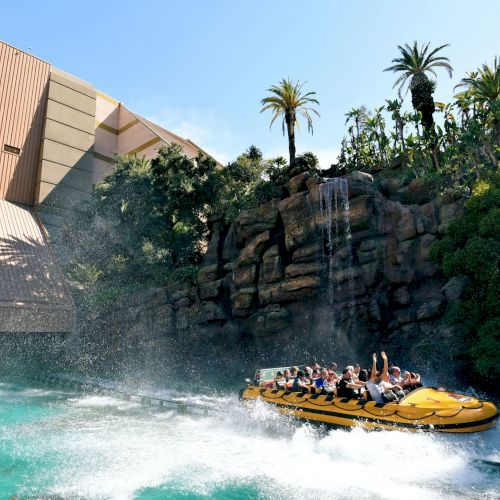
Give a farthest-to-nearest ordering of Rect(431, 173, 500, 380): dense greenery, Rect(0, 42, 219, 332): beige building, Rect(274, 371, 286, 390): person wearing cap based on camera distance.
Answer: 1. Rect(0, 42, 219, 332): beige building
2. Rect(431, 173, 500, 380): dense greenery
3. Rect(274, 371, 286, 390): person wearing cap

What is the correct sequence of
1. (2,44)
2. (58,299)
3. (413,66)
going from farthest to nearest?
1. (2,44)
2. (413,66)
3. (58,299)

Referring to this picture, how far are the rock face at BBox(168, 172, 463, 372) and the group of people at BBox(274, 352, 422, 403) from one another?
A: 338 inches

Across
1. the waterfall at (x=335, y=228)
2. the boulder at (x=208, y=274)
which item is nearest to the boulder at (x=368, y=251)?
the waterfall at (x=335, y=228)

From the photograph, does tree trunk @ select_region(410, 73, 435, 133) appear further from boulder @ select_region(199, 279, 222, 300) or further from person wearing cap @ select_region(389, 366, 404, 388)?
person wearing cap @ select_region(389, 366, 404, 388)

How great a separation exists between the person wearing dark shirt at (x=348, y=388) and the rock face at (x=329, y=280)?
9587 mm

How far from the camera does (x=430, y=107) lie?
104 ft

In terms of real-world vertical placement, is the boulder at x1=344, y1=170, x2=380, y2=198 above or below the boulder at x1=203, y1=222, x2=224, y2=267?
above

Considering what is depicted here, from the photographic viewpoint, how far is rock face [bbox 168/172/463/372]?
72.4ft

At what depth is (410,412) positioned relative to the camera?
10.0 meters

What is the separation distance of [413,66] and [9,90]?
31618mm

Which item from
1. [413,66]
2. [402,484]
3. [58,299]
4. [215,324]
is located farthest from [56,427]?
[413,66]

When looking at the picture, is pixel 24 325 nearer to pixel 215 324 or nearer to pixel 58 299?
pixel 58 299

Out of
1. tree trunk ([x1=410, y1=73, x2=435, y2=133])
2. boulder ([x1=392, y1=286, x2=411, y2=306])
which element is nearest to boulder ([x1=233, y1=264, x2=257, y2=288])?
boulder ([x1=392, y1=286, x2=411, y2=306])

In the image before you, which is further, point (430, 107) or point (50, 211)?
point (50, 211)
